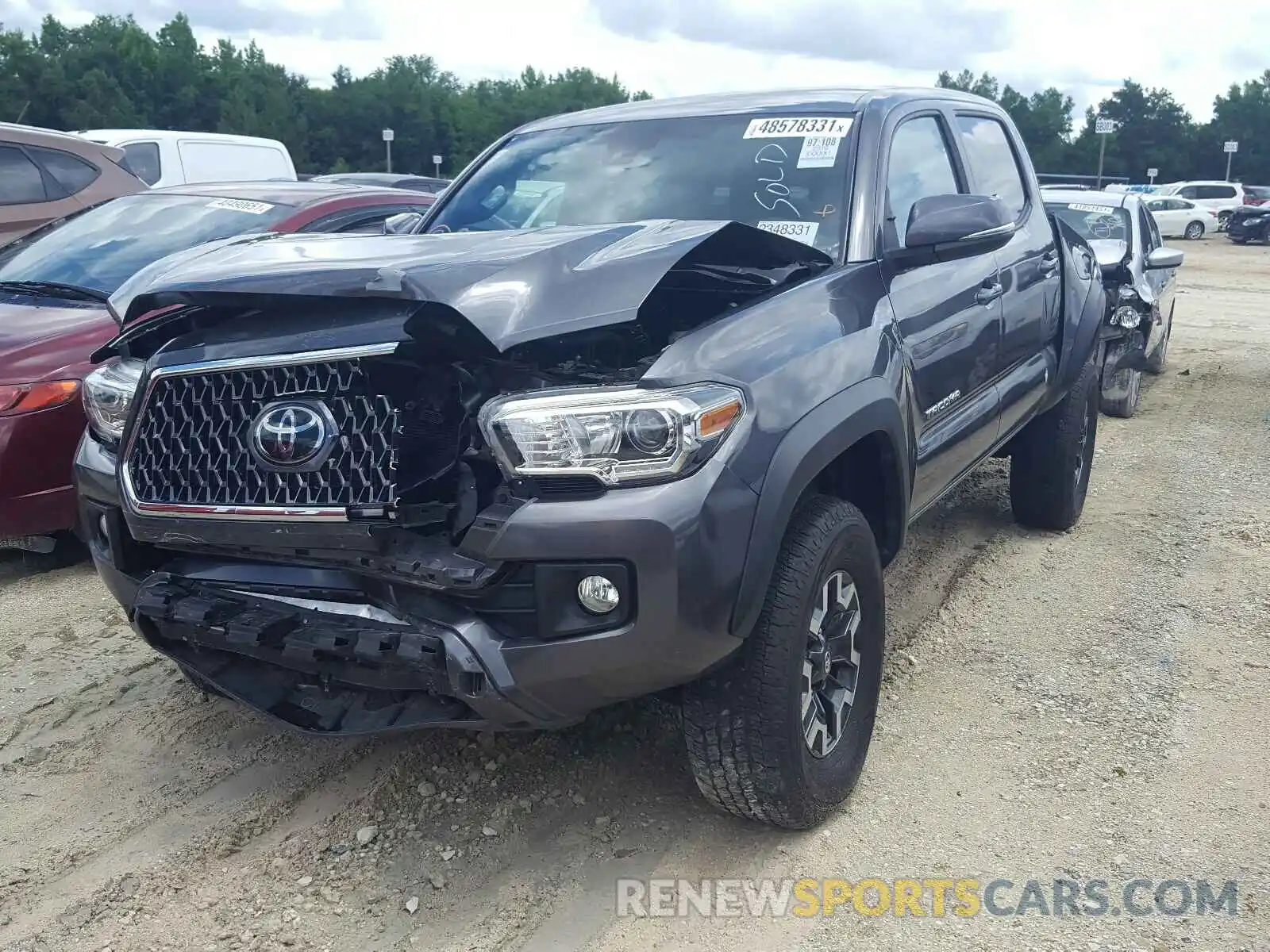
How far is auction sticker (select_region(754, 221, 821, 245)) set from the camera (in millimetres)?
3488

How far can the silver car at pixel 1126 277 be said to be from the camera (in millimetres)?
8414

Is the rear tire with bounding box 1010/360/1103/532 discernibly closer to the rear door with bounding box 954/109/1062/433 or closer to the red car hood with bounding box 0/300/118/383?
the rear door with bounding box 954/109/1062/433

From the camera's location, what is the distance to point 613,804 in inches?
125

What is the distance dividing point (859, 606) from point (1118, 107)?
287 ft

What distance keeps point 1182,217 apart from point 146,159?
109 feet

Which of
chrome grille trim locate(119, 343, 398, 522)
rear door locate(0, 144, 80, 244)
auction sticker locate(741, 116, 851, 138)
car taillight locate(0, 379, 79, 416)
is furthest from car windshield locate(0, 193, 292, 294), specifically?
auction sticker locate(741, 116, 851, 138)

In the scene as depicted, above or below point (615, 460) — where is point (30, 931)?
below

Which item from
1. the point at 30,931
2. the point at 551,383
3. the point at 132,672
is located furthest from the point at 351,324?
the point at 132,672

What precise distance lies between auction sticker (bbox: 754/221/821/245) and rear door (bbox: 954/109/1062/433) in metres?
1.04

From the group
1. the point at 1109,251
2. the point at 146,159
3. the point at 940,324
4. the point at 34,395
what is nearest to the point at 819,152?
the point at 940,324

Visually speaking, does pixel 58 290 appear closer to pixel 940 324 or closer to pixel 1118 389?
pixel 940 324

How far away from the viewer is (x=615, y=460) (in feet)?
7.98

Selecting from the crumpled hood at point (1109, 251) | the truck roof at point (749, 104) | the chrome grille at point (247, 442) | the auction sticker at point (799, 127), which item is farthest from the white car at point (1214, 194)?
the chrome grille at point (247, 442)

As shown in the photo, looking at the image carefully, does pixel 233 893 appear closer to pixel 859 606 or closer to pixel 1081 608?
pixel 859 606
